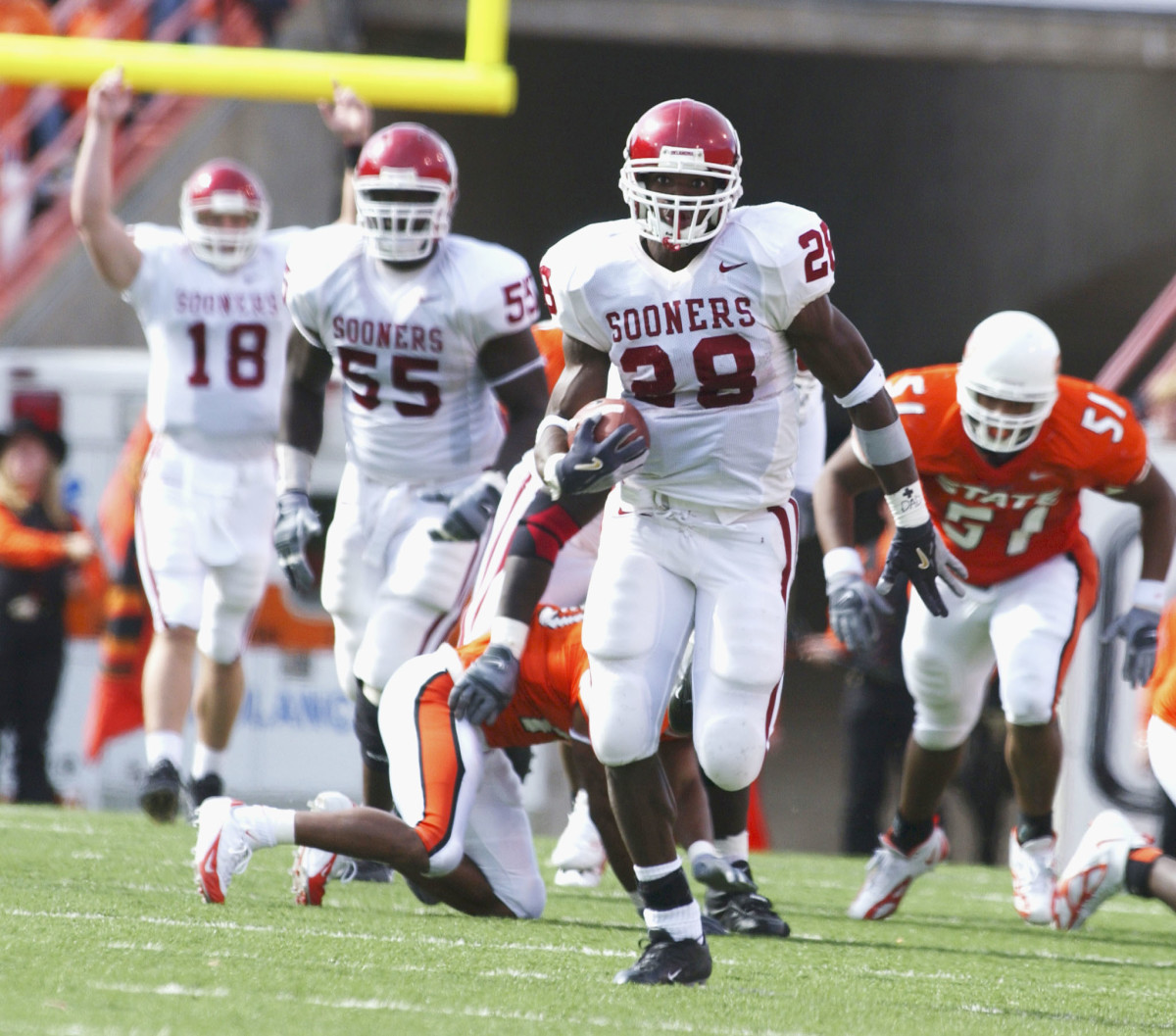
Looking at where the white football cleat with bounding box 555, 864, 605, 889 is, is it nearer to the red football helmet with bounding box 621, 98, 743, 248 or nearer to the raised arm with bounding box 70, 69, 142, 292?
the raised arm with bounding box 70, 69, 142, 292

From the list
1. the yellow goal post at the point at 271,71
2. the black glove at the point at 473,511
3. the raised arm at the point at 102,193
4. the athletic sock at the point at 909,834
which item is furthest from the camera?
the yellow goal post at the point at 271,71

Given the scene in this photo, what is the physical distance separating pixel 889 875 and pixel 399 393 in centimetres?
181

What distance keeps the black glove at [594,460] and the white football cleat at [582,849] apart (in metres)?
2.15

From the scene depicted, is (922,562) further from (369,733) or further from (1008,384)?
(369,733)

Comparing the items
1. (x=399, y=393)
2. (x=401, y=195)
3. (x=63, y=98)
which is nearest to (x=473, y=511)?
(x=399, y=393)

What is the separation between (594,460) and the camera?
3492 mm

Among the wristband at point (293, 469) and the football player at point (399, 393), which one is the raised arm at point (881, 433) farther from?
the wristband at point (293, 469)

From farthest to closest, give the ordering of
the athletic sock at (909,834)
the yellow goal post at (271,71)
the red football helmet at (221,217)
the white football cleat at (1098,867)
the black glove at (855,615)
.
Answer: the yellow goal post at (271,71) → the red football helmet at (221,217) → the athletic sock at (909,834) → the white football cleat at (1098,867) → the black glove at (855,615)

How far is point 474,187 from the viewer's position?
11875mm

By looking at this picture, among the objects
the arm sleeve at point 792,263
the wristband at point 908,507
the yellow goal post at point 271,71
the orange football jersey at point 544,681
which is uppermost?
the yellow goal post at point 271,71

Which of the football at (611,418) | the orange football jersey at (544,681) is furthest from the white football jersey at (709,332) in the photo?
the orange football jersey at (544,681)

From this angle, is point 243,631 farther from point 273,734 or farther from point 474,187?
point 474,187

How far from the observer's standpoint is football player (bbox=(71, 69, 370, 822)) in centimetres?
600

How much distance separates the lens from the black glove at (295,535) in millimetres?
5012
